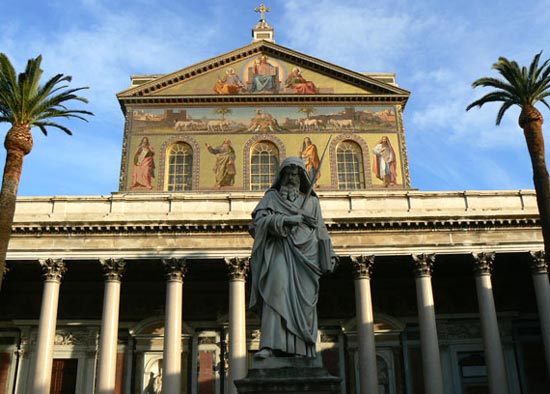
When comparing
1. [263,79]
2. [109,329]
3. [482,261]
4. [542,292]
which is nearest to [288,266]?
[109,329]

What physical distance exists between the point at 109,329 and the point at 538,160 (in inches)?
611

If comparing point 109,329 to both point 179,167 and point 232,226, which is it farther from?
point 179,167

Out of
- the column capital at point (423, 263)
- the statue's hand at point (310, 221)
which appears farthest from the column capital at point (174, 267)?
the statue's hand at point (310, 221)

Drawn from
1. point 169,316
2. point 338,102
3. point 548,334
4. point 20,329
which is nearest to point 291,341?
point 169,316

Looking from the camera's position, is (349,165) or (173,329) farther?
(349,165)

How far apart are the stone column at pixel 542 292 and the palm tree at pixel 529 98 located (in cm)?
4

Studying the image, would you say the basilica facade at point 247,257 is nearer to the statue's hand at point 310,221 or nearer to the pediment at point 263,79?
the pediment at point 263,79

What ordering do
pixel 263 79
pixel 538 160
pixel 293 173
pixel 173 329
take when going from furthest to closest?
pixel 263 79
pixel 173 329
pixel 538 160
pixel 293 173

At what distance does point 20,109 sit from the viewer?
867 inches

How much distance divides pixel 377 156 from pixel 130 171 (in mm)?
11044

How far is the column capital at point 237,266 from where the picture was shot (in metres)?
23.8

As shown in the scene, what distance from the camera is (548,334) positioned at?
23.2 meters

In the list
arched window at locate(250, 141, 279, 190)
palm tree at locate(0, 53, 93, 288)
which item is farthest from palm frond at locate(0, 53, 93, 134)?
arched window at locate(250, 141, 279, 190)

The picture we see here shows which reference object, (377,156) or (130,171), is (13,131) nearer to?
(130,171)
